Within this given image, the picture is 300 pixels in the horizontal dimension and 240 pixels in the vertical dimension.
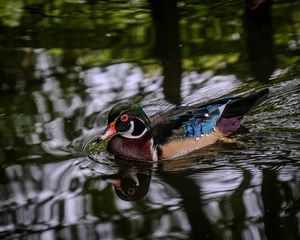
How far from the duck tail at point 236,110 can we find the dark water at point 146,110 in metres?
0.18

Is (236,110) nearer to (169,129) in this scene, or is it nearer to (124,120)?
(169,129)

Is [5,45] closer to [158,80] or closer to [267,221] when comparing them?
[158,80]

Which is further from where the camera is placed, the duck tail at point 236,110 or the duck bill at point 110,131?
the duck tail at point 236,110

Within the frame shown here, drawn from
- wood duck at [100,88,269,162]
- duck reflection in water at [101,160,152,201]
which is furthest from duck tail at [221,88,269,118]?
duck reflection in water at [101,160,152,201]

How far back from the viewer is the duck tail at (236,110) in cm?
786

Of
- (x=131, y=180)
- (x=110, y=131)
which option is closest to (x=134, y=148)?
(x=110, y=131)

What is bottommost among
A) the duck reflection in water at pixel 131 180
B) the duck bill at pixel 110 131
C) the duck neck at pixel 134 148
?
the duck reflection in water at pixel 131 180

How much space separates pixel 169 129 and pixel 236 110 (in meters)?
0.91

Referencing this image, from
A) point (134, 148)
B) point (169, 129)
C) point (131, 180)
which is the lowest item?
point (131, 180)

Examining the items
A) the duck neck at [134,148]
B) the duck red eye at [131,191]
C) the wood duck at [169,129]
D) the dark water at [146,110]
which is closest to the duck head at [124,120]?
the wood duck at [169,129]

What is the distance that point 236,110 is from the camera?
7.89m

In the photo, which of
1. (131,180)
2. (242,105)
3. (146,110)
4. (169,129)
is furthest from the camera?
(146,110)

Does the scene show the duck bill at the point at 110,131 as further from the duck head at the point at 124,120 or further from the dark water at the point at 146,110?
the dark water at the point at 146,110

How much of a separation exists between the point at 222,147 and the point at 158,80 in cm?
201
